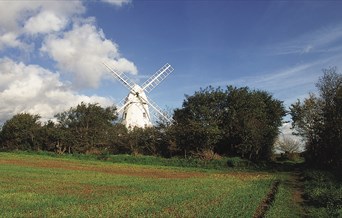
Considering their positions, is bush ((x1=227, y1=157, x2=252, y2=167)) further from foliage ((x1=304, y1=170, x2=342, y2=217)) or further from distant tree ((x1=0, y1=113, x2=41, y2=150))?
distant tree ((x1=0, y1=113, x2=41, y2=150))

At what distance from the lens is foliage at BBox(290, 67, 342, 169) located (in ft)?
149

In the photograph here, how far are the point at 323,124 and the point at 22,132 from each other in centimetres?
5533

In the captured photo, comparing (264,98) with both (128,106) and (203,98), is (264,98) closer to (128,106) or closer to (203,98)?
(203,98)

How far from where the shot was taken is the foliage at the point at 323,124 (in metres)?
45.3

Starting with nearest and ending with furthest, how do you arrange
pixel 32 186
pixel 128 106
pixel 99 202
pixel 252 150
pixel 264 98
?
pixel 99 202
pixel 32 186
pixel 252 150
pixel 264 98
pixel 128 106

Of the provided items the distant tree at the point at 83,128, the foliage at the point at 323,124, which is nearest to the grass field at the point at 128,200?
the foliage at the point at 323,124

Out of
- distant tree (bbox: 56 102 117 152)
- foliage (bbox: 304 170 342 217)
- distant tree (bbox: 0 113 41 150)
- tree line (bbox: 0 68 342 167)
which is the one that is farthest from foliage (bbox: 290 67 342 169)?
distant tree (bbox: 0 113 41 150)

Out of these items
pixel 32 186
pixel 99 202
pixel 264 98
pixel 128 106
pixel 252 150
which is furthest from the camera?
pixel 128 106

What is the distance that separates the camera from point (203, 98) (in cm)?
6488

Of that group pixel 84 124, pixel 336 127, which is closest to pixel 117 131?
pixel 84 124

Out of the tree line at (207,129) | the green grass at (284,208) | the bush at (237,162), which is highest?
the tree line at (207,129)

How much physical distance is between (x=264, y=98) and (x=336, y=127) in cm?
2696

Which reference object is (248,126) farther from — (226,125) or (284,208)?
(284,208)

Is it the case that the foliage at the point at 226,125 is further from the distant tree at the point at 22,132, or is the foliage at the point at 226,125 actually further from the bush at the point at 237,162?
the distant tree at the point at 22,132
